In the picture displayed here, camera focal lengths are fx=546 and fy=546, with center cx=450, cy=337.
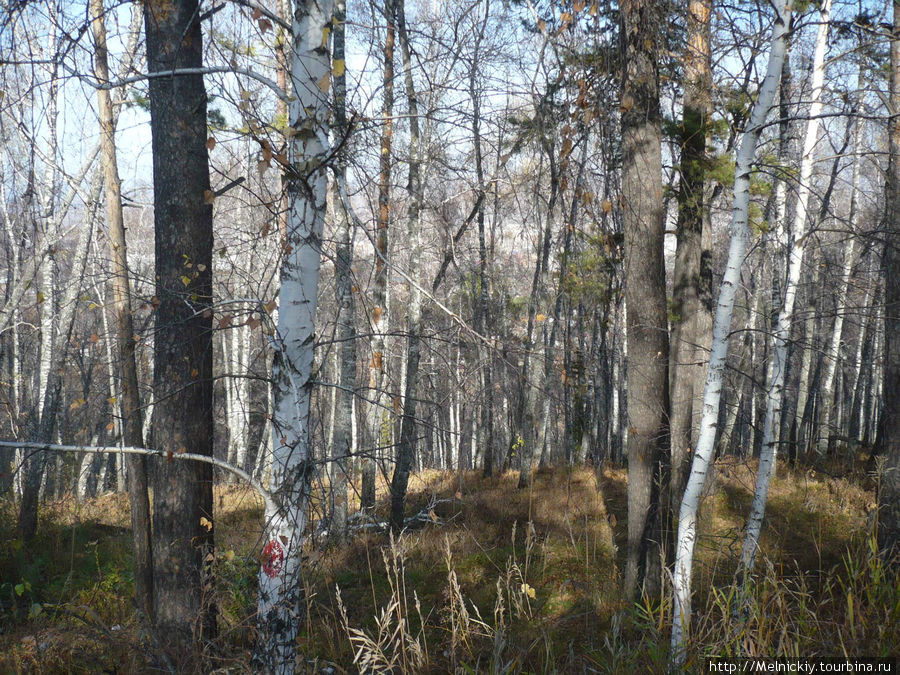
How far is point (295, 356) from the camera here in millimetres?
2479

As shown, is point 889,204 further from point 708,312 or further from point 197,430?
point 197,430

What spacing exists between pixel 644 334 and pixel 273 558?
134 inches

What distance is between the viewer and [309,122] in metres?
2.29

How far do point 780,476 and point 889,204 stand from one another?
274 inches

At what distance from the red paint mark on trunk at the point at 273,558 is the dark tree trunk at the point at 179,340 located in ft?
4.98

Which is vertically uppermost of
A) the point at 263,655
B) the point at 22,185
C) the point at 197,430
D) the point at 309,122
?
the point at 22,185

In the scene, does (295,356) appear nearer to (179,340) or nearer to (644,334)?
(179,340)

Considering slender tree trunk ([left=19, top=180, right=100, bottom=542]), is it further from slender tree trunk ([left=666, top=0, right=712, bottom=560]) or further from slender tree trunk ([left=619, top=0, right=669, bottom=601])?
slender tree trunk ([left=666, top=0, right=712, bottom=560])

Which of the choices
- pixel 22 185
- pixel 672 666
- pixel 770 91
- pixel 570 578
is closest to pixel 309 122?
pixel 770 91

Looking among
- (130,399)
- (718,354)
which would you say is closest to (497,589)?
(718,354)

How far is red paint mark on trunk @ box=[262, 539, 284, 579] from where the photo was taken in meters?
2.41

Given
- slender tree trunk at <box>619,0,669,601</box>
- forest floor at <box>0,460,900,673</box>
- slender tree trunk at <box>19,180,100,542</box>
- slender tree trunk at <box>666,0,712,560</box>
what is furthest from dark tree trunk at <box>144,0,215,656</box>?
slender tree trunk at <box>666,0,712,560</box>

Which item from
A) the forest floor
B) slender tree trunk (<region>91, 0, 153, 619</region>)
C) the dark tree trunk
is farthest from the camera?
slender tree trunk (<region>91, 0, 153, 619</region>)

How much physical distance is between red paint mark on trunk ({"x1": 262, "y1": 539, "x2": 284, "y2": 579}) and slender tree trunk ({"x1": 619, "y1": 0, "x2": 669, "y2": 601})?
316cm
